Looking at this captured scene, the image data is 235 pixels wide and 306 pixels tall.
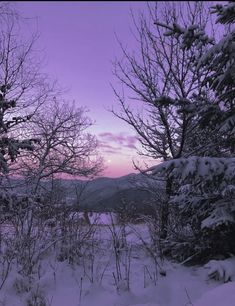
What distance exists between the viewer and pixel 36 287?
598 cm

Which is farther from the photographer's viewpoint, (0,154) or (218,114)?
(0,154)

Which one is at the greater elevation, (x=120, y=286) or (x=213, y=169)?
(x=213, y=169)

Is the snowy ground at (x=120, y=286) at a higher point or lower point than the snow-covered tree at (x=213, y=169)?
lower

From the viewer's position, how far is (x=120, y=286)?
5922 mm

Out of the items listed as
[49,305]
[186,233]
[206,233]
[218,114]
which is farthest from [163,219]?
[49,305]

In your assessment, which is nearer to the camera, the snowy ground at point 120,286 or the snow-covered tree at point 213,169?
the snow-covered tree at point 213,169

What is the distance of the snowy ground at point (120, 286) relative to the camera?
5602 millimetres

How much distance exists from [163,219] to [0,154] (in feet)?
11.8

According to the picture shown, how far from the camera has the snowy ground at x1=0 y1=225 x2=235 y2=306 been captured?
5.60 m

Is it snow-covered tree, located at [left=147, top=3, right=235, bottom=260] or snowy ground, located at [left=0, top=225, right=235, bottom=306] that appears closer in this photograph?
snow-covered tree, located at [left=147, top=3, right=235, bottom=260]

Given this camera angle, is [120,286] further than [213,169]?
Yes

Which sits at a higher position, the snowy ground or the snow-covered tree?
the snow-covered tree

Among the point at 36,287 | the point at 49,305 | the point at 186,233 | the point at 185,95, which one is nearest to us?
the point at 49,305

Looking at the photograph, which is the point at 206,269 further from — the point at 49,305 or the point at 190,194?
the point at 49,305
